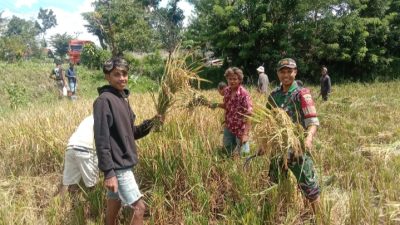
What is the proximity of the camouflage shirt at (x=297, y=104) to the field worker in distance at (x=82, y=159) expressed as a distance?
1.65 metres

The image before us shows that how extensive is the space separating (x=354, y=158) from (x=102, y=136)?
307cm

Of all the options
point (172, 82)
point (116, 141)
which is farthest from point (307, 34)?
point (116, 141)

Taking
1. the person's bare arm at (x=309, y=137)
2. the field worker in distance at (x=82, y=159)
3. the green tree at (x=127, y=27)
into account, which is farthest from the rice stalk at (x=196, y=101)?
the green tree at (x=127, y=27)

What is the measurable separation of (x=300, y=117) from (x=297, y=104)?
105 mm

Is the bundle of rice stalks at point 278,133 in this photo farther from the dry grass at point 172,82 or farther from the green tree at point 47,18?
the green tree at point 47,18

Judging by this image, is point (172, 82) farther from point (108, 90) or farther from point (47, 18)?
point (47, 18)

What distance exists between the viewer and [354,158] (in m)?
4.21

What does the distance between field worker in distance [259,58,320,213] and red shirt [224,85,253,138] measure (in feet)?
2.85

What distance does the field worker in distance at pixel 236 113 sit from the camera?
374 cm

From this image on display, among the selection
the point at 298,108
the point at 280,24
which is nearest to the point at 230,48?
the point at 280,24

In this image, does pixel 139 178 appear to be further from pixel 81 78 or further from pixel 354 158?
pixel 81 78

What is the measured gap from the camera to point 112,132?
99.7 inches

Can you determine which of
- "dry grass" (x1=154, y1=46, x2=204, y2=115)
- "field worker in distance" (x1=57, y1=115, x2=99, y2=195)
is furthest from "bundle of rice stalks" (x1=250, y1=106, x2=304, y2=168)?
"field worker in distance" (x1=57, y1=115, x2=99, y2=195)

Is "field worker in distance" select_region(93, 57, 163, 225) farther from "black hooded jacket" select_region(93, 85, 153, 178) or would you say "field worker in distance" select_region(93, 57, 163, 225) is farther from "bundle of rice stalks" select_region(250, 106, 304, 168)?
"bundle of rice stalks" select_region(250, 106, 304, 168)
